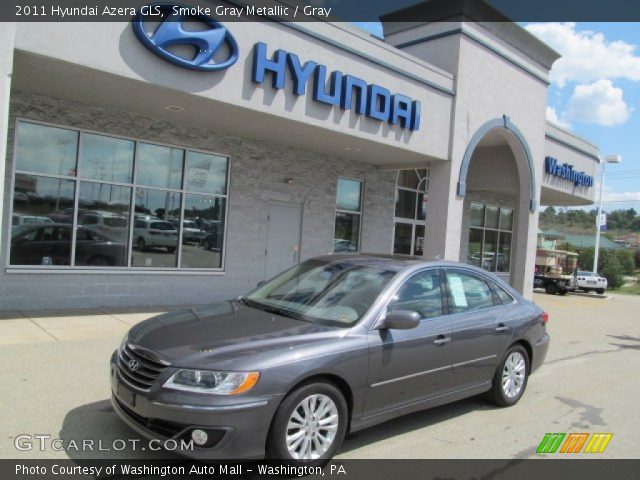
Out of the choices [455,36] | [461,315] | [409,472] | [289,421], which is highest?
[455,36]

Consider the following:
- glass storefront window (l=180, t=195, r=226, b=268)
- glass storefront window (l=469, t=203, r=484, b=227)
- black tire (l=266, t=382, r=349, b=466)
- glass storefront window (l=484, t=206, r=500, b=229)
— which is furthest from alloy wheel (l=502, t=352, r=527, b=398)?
glass storefront window (l=484, t=206, r=500, b=229)

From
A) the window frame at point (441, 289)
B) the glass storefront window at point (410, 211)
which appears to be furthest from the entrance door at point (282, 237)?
the window frame at point (441, 289)

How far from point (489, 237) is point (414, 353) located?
16908 millimetres

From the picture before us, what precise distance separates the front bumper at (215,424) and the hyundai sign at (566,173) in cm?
1557

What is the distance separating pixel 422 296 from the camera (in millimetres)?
5059

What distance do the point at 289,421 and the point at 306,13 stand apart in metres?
7.72

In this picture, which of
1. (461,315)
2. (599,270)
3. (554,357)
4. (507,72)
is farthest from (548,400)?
(599,270)

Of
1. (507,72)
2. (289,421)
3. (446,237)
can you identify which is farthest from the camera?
(507,72)

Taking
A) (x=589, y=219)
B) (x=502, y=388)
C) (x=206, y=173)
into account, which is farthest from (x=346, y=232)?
(x=589, y=219)

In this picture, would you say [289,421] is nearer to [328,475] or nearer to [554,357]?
[328,475]

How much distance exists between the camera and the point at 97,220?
975cm

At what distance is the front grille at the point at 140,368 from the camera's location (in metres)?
3.81

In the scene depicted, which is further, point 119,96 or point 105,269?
point 105,269

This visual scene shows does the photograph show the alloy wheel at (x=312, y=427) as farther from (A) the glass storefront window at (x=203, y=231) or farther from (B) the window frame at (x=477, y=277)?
(A) the glass storefront window at (x=203, y=231)
